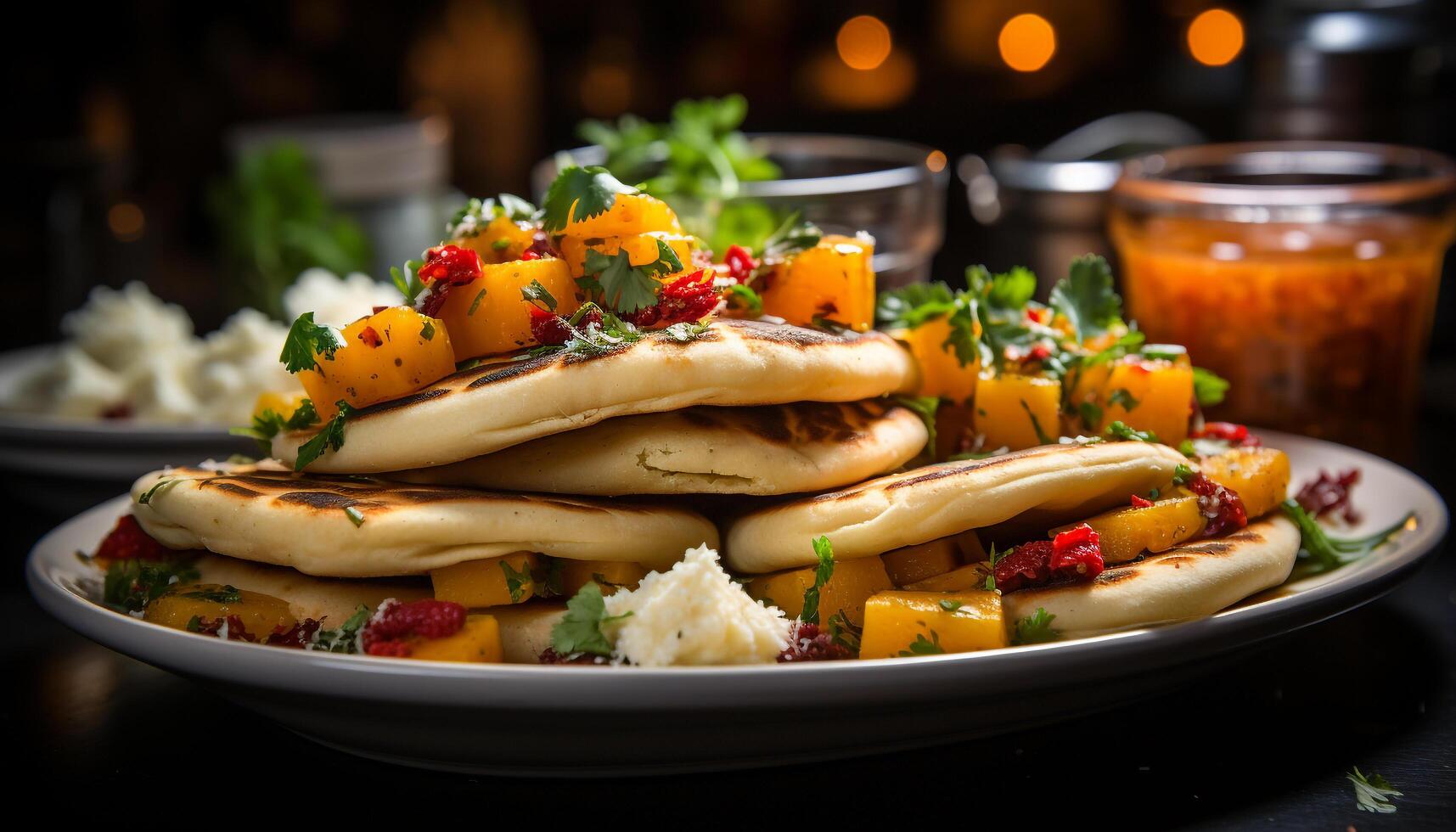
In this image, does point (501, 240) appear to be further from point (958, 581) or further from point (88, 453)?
point (88, 453)

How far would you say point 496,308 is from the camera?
1.72 meters

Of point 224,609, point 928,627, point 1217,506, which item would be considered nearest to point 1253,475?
point 1217,506

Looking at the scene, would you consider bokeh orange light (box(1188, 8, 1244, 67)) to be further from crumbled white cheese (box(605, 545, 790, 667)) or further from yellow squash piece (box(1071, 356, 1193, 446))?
crumbled white cheese (box(605, 545, 790, 667))

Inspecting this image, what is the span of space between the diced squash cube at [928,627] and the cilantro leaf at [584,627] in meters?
0.29

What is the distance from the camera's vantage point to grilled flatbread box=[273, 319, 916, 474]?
1535 millimetres

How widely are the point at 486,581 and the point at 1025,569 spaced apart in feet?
2.19

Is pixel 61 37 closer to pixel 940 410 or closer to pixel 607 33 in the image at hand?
pixel 607 33

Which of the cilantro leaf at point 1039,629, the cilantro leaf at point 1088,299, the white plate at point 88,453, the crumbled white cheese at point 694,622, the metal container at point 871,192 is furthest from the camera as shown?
the metal container at point 871,192

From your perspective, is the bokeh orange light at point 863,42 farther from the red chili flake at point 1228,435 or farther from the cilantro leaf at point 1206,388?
the red chili flake at point 1228,435

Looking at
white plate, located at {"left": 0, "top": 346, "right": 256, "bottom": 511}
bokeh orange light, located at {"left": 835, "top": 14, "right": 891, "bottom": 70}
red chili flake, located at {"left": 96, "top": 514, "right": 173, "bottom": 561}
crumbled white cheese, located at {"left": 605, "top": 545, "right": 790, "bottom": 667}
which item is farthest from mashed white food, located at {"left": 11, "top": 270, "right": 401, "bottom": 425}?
bokeh orange light, located at {"left": 835, "top": 14, "right": 891, "bottom": 70}

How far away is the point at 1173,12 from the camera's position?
6785 mm

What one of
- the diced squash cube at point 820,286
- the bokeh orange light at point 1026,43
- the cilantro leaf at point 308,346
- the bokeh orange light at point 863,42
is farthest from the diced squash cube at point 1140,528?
the bokeh orange light at point 863,42

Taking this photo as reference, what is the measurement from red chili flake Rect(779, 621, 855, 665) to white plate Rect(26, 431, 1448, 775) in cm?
10

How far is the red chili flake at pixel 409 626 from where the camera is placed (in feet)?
4.73
